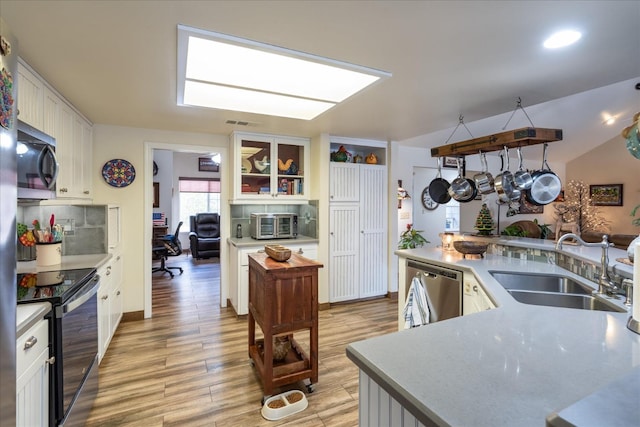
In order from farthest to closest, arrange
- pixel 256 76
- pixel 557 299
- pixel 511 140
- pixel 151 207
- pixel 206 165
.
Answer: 1. pixel 206 165
2. pixel 151 207
3. pixel 511 140
4. pixel 256 76
5. pixel 557 299

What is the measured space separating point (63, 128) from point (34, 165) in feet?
3.43

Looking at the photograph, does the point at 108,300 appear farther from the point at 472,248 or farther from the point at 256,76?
the point at 472,248

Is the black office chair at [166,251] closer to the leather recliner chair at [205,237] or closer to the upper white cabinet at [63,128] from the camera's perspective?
the leather recliner chair at [205,237]

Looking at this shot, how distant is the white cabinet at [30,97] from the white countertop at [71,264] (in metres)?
0.99

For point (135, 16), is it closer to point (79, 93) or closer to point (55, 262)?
point (79, 93)

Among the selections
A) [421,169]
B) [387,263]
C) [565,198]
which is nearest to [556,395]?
[387,263]

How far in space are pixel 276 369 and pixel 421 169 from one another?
5.60 meters

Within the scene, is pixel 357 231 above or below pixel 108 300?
above

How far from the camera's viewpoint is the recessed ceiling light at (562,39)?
1.59 m

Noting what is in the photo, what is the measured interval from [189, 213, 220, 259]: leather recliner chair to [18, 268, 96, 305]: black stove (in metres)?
5.24

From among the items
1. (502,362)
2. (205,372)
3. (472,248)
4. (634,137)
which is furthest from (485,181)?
(205,372)

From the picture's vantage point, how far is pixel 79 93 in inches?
98.0

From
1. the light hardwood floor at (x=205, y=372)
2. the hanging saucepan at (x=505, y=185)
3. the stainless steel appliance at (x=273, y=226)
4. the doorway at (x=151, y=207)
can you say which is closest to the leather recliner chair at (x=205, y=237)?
the light hardwood floor at (x=205, y=372)

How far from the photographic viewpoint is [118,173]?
354 cm
